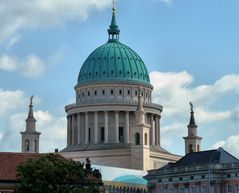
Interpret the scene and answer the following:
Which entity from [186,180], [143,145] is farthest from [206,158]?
[143,145]

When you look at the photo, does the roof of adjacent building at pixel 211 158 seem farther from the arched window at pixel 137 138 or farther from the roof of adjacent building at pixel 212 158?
the arched window at pixel 137 138

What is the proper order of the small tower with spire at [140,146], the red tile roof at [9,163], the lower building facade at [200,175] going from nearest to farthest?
the red tile roof at [9,163] → the lower building facade at [200,175] → the small tower with spire at [140,146]

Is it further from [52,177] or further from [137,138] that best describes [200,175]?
[137,138]

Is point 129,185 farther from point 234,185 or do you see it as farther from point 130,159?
point 234,185

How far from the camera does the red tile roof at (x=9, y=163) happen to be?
118062 millimetres

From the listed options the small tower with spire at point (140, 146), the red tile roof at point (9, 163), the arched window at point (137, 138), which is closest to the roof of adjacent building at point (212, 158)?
the red tile roof at point (9, 163)

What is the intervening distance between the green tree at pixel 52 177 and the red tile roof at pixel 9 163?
642 inches

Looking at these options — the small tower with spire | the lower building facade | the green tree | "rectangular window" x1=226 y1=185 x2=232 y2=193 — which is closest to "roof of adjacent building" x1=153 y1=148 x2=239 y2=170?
the lower building facade

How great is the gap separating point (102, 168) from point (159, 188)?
87.9 ft

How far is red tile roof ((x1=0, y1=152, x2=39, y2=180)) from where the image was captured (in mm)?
118062

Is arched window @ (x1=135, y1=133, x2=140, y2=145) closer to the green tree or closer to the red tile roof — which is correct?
the red tile roof

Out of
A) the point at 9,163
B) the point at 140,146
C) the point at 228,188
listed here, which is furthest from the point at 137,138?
the point at 9,163

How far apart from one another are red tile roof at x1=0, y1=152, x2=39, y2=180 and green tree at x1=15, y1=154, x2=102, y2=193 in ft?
53.5

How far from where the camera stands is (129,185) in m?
181
